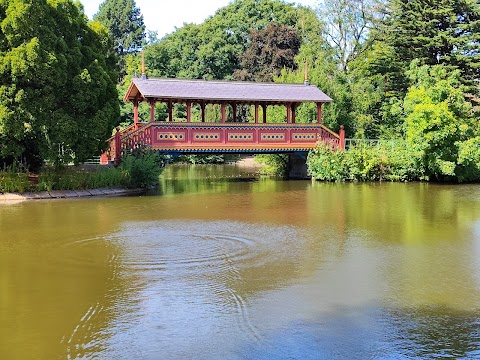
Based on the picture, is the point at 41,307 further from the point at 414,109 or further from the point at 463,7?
the point at 463,7

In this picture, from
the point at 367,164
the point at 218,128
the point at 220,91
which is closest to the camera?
the point at 218,128

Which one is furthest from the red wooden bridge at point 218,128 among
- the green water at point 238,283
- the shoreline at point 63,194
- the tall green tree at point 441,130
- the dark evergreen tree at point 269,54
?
the dark evergreen tree at point 269,54

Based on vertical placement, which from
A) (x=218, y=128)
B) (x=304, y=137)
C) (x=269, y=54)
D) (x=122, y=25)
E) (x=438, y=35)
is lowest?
(x=304, y=137)

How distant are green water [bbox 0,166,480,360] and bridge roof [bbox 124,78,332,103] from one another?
8.11 m

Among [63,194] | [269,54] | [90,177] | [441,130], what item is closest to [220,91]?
[90,177]

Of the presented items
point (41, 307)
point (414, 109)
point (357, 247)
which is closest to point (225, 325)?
point (41, 307)

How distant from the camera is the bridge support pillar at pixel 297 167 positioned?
25828mm

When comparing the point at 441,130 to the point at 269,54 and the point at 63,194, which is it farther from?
the point at 269,54

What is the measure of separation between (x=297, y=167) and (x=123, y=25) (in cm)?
4136

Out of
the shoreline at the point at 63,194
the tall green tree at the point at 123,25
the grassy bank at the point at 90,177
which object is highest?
the tall green tree at the point at 123,25

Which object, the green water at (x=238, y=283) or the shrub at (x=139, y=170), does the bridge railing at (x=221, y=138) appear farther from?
the green water at (x=238, y=283)

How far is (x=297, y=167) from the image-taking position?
26.6 m

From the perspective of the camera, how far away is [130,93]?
78.0 feet

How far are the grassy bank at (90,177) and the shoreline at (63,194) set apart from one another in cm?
18
